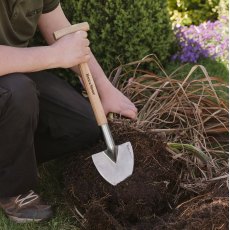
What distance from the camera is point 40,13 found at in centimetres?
229

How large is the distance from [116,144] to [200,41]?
163 cm

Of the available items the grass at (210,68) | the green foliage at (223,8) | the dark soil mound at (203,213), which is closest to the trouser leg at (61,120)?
the dark soil mound at (203,213)

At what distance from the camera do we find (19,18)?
218cm

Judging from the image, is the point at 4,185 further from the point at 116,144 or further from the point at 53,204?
the point at 116,144

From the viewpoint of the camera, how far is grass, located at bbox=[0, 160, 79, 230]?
2.17 metres

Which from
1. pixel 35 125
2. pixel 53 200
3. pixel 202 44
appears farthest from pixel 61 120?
pixel 202 44

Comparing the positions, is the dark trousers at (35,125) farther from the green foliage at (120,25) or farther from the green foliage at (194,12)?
the green foliage at (194,12)

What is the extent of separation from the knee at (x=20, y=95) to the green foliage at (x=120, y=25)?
951 millimetres

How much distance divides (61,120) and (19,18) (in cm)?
45

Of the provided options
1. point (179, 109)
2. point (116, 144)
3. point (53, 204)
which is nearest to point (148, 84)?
point (179, 109)

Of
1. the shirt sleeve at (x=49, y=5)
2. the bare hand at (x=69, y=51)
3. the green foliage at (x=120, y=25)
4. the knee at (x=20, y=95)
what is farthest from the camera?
the green foliage at (x=120, y=25)

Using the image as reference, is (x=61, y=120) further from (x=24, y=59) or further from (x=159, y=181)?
(x=159, y=181)

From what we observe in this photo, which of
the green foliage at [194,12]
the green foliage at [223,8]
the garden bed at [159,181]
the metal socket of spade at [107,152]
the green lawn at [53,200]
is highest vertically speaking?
the metal socket of spade at [107,152]

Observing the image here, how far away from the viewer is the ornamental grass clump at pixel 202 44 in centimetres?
345
